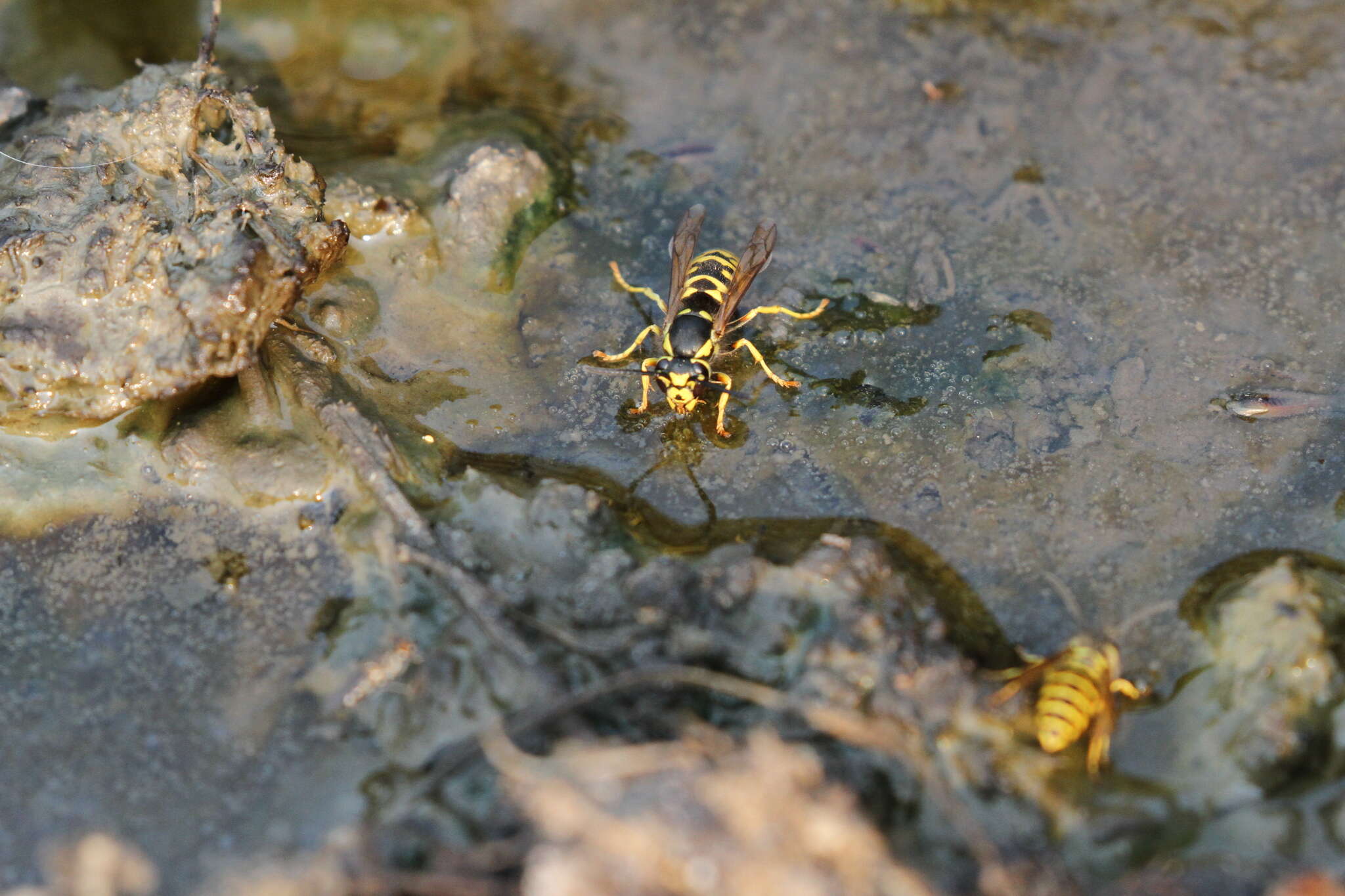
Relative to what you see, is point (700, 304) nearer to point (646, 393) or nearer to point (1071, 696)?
point (646, 393)

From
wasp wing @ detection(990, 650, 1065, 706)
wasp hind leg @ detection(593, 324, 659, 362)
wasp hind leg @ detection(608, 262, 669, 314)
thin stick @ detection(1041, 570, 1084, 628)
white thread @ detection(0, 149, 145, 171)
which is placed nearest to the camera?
wasp wing @ detection(990, 650, 1065, 706)

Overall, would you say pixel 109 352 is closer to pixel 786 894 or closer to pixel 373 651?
pixel 373 651

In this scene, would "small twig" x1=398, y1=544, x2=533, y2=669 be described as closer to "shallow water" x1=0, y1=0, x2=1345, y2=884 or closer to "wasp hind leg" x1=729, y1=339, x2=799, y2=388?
"shallow water" x1=0, y1=0, x2=1345, y2=884

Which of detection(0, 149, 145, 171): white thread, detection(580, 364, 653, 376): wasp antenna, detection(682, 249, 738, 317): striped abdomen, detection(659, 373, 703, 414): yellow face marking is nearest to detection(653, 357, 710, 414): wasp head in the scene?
detection(659, 373, 703, 414): yellow face marking

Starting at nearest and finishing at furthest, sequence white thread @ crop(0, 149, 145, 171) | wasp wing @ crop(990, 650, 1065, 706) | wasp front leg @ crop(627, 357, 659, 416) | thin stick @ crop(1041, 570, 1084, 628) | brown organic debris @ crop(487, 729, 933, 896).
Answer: brown organic debris @ crop(487, 729, 933, 896) → wasp wing @ crop(990, 650, 1065, 706) → thin stick @ crop(1041, 570, 1084, 628) → white thread @ crop(0, 149, 145, 171) → wasp front leg @ crop(627, 357, 659, 416)

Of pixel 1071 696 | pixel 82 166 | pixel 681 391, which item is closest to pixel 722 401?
pixel 681 391

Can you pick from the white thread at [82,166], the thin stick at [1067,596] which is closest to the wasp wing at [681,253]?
the thin stick at [1067,596]

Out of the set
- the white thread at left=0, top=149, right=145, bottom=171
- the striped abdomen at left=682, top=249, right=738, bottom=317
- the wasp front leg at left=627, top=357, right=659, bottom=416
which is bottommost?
the wasp front leg at left=627, top=357, right=659, bottom=416

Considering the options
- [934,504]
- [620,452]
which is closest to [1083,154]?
[934,504]
